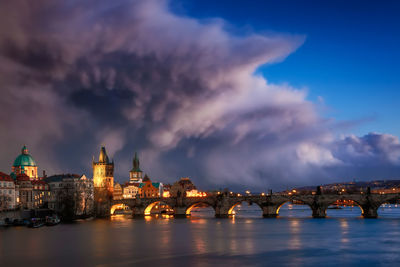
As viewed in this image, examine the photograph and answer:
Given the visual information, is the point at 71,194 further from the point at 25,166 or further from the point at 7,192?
the point at 25,166

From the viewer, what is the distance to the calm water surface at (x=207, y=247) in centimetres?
5757

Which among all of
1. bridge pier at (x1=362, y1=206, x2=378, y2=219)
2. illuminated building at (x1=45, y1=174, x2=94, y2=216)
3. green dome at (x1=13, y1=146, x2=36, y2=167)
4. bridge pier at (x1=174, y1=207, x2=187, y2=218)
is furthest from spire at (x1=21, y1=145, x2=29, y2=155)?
bridge pier at (x1=362, y1=206, x2=378, y2=219)

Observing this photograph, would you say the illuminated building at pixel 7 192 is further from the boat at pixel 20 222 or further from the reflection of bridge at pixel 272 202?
the reflection of bridge at pixel 272 202

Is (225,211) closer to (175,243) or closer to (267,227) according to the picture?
(267,227)

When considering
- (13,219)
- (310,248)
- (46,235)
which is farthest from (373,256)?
(13,219)

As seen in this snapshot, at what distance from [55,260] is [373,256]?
3867 cm

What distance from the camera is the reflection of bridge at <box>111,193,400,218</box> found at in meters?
113

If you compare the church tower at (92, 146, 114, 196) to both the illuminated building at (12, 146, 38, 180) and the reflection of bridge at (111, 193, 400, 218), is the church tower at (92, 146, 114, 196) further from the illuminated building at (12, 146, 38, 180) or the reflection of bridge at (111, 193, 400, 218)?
the reflection of bridge at (111, 193, 400, 218)

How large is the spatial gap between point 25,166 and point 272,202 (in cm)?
9436

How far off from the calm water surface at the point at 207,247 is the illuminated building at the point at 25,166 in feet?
280

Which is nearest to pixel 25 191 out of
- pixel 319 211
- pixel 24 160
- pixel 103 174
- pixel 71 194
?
pixel 71 194

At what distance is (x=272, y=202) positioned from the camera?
125188mm

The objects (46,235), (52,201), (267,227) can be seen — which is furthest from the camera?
(52,201)

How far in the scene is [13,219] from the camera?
114 meters
